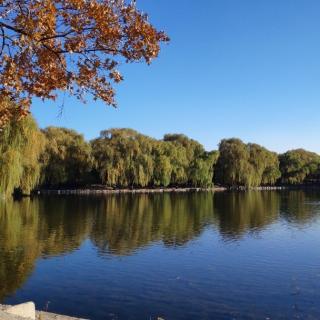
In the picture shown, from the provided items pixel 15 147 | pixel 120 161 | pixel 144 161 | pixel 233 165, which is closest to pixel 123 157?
pixel 120 161

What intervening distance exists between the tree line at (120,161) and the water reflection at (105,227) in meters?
4.47

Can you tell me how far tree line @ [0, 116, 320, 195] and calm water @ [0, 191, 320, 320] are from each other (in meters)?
6.80

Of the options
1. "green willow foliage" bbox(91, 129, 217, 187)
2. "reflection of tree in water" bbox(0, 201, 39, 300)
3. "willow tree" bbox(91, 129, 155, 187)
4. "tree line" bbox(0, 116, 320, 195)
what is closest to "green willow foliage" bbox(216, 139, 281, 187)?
"tree line" bbox(0, 116, 320, 195)

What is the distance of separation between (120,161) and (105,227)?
3226 cm

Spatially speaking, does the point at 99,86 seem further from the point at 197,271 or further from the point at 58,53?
the point at 197,271

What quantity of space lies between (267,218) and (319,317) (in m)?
24.2

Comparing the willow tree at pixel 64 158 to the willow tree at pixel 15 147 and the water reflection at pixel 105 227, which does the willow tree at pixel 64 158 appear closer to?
the water reflection at pixel 105 227

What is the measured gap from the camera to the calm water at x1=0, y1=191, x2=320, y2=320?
518 inches

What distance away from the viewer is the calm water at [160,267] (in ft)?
43.2

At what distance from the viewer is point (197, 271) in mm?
17391

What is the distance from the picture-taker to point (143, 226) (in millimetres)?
29453

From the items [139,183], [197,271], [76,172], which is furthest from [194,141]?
[197,271]

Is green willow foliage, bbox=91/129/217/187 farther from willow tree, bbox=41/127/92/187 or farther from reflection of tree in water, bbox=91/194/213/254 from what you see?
reflection of tree in water, bbox=91/194/213/254

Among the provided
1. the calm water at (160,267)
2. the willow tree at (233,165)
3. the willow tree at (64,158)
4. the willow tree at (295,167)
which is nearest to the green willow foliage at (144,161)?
the willow tree at (64,158)
